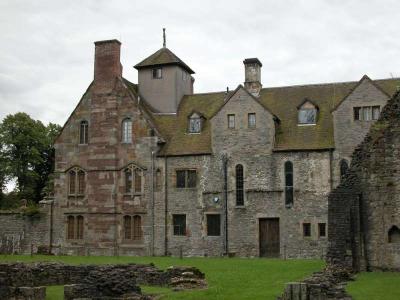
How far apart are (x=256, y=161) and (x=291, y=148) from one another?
2594 mm

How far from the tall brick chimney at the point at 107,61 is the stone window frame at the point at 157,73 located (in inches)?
109

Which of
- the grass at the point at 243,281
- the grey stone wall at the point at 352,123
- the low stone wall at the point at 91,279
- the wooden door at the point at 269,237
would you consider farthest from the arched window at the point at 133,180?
the low stone wall at the point at 91,279

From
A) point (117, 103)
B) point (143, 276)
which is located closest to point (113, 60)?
point (117, 103)

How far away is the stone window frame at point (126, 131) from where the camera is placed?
45.5 metres

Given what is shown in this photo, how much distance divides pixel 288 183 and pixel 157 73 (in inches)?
568

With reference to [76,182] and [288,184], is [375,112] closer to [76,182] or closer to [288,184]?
[288,184]

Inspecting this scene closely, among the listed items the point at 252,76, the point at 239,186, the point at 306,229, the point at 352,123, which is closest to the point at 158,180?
the point at 239,186

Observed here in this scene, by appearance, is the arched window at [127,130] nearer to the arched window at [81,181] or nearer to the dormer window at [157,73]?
the arched window at [81,181]

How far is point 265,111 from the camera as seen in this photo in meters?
42.4

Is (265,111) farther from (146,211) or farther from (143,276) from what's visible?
(143,276)

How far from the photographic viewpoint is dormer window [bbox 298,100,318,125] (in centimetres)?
4275

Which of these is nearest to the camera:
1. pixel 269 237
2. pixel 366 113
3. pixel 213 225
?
pixel 366 113

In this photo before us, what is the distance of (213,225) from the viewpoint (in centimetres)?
4278

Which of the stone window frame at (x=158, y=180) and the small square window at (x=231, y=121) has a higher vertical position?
the small square window at (x=231, y=121)
